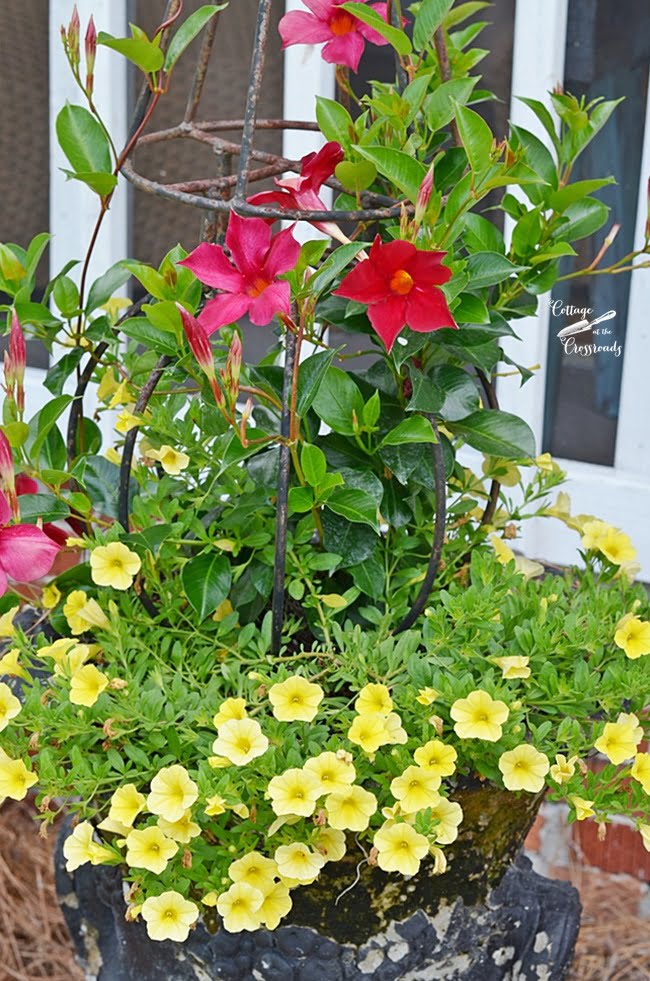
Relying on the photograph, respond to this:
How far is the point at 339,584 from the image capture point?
2.85ft

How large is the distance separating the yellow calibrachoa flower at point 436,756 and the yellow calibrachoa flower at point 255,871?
12 centimetres

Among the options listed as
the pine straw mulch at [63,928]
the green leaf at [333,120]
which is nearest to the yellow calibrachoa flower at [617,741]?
the green leaf at [333,120]

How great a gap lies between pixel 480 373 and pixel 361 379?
0.31 ft

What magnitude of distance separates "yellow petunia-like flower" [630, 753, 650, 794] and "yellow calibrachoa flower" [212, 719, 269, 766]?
0.25 metres

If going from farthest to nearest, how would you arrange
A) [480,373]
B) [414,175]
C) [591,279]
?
[591,279] < [480,373] < [414,175]

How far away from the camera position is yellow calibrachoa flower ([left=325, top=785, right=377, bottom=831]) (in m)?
0.67

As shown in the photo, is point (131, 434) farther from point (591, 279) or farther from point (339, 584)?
point (591, 279)

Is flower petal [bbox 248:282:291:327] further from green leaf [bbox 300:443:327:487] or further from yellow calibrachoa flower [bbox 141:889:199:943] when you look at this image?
yellow calibrachoa flower [bbox 141:889:199:943]

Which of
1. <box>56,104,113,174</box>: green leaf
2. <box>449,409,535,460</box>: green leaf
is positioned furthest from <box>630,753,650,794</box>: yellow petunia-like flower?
<box>56,104,113,174</box>: green leaf

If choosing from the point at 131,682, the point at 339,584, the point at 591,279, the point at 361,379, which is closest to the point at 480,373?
the point at 361,379

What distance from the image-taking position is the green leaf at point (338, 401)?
78 centimetres

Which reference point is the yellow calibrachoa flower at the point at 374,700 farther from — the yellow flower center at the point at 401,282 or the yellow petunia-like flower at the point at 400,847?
the yellow flower center at the point at 401,282

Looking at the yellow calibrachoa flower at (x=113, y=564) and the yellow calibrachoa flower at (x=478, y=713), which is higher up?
the yellow calibrachoa flower at (x=113, y=564)
